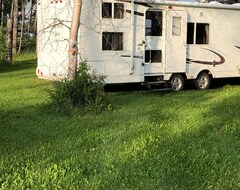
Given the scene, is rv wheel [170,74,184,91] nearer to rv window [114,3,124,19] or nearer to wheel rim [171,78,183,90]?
wheel rim [171,78,183,90]

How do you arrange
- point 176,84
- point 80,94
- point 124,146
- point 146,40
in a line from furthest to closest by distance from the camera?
point 176,84 → point 146,40 → point 80,94 → point 124,146

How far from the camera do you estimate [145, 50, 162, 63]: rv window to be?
477 inches

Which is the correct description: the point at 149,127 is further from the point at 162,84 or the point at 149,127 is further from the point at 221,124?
the point at 162,84

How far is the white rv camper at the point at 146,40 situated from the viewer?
11.3m

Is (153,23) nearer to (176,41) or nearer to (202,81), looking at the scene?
(176,41)

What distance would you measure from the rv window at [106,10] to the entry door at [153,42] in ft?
3.88

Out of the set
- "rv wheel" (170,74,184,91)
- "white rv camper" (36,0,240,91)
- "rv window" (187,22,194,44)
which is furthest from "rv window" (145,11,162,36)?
"rv wheel" (170,74,184,91)

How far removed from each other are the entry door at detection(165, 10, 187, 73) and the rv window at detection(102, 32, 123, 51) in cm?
154

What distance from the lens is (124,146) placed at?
20.3 feet

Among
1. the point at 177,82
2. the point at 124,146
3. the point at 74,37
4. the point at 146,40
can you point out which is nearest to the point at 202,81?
the point at 177,82

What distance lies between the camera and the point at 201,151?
587 cm

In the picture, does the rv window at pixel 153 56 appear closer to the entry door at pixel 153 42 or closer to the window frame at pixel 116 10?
the entry door at pixel 153 42

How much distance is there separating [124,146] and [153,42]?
647 cm

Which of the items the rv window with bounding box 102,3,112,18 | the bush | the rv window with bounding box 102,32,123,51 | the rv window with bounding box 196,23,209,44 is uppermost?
the rv window with bounding box 102,3,112,18
